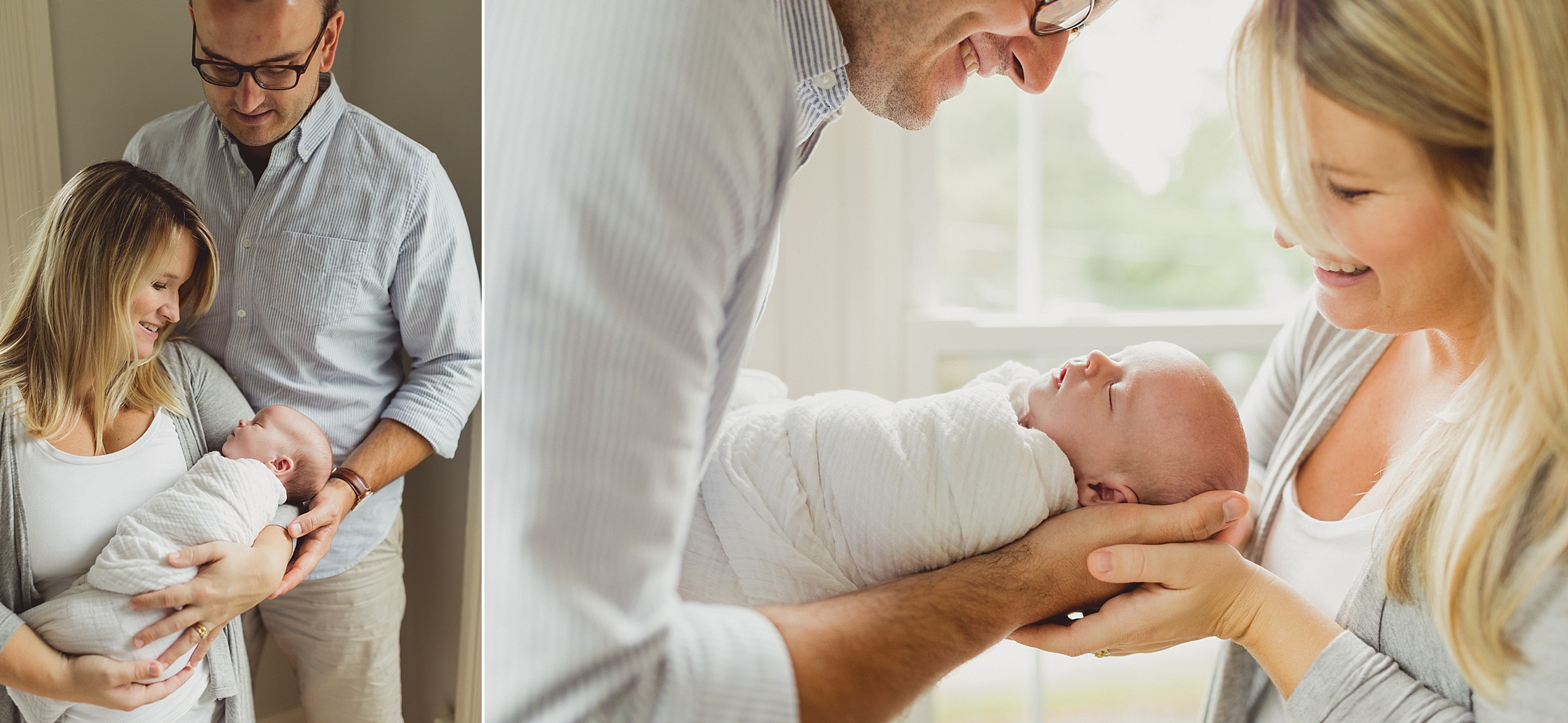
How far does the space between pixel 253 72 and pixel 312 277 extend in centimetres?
16

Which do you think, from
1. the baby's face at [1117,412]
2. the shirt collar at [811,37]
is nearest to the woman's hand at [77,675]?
the shirt collar at [811,37]

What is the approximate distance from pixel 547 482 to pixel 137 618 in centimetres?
32

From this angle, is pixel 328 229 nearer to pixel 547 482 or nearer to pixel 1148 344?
pixel 547 482

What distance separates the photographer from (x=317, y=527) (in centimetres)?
73

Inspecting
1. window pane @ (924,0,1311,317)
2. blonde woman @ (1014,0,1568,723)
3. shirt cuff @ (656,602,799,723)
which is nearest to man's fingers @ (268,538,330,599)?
shirt cuff @ (656,602,799,723)

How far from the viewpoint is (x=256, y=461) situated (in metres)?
0.69

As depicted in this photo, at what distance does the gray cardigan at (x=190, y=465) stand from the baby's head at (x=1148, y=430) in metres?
0.83

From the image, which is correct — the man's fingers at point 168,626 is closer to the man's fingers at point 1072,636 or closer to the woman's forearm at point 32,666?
the woman's forearm at point 32,666

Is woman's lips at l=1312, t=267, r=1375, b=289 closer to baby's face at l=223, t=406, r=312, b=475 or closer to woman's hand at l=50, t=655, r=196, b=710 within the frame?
baby's face at l=223, t=406, r=312, b=475

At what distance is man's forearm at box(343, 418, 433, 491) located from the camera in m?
0.75

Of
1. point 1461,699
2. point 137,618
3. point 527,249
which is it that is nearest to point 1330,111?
point 1461,699

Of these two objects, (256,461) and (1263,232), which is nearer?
(256,461)

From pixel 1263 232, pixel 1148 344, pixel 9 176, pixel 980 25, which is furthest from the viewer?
pixel 1263 232

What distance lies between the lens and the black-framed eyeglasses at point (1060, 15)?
39.7 inches
